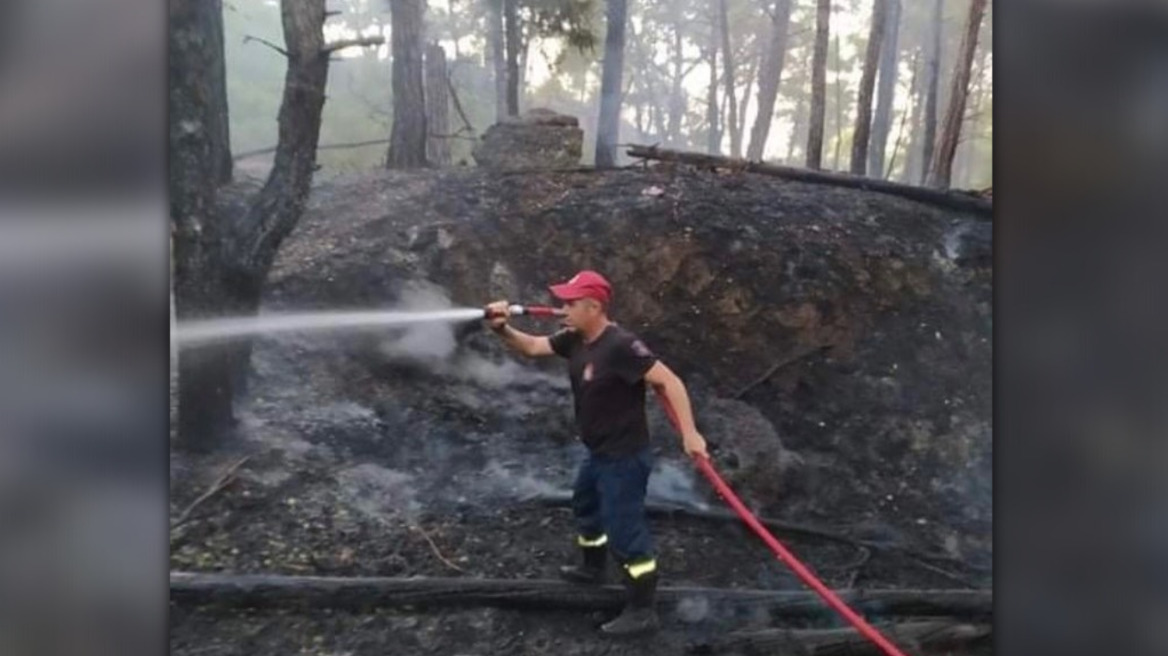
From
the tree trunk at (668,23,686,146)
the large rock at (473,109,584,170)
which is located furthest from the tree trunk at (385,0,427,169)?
the tree trunk at (668,23,686,146)

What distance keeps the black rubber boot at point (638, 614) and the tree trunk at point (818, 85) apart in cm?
84

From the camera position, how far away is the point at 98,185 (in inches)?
78.2

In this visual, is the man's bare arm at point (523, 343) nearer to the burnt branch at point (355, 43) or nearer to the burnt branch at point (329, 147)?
the burnt branch at point (329, 147)

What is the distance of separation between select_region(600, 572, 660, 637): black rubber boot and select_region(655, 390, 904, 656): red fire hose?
20 centimetres

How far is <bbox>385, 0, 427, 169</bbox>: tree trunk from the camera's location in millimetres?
2029

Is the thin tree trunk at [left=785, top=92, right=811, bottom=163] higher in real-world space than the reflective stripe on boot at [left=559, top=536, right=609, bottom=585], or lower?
higher

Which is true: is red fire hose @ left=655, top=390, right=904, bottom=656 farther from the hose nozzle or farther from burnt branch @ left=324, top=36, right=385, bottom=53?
burnt branch @ left=324, top=36, right=385, bottom=53

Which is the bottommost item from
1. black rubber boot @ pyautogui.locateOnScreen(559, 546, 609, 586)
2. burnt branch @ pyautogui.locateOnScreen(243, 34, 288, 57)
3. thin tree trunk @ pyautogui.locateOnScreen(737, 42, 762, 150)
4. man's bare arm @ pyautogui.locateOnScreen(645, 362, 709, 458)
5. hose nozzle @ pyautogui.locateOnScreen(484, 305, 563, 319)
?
black rubber boot @ pyautogui.locateOnScreen(559, 546, 609, 586)

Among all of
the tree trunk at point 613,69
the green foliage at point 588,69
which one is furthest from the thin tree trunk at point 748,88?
the tree trunk at point 613,69

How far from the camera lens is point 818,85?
2.07m

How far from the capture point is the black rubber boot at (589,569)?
200 cm

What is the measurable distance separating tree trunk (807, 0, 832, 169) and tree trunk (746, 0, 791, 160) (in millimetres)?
57

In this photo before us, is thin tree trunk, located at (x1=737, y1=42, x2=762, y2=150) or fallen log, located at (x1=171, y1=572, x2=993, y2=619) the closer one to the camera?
fallen log, located at (x1=171, y1=572, x2=993, y2=619)

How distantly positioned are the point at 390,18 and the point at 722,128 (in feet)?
2.14
